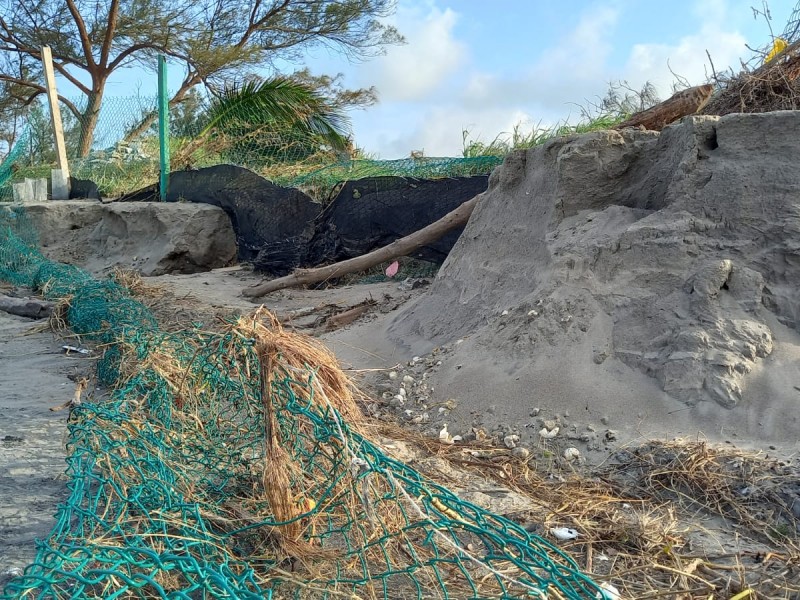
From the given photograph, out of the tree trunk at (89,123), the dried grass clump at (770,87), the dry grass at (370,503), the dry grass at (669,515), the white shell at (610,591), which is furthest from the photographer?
the tree trunk at (89,123)

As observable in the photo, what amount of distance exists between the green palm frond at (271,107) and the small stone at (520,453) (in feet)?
33.2

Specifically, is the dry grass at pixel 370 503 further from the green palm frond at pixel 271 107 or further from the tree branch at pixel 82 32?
the tree branch at pixel 82 32

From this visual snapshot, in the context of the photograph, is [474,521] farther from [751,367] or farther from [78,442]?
[751,367]

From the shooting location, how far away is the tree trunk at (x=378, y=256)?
6.80 metres

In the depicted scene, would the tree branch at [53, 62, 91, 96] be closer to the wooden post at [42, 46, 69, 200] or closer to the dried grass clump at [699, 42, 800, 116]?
the wooden post at [42, 46, 69, 200]

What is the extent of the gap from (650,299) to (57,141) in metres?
10.2

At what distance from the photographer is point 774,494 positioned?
2809 millimetres

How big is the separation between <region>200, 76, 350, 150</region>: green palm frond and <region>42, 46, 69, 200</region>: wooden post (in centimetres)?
218

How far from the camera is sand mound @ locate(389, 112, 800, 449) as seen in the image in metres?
3.52

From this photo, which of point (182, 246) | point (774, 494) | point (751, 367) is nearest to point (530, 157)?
point (751, 367)

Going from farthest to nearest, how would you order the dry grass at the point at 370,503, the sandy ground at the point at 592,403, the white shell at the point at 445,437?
the white shell at the point at 445,437 < the sandy ground at the point at 592,403 < the dry grass at the point at 370,503

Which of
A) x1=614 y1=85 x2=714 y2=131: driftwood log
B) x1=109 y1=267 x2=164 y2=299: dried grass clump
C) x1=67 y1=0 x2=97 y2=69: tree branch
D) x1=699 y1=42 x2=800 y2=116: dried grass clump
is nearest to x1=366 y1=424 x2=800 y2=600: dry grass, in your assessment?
x1=614 y1=85 x2=714 y2=131: driftwood log

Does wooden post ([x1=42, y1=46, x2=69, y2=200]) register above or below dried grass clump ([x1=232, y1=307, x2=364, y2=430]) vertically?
above

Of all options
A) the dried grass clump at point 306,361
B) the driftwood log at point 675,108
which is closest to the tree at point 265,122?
the driftwood log at point 675,108
